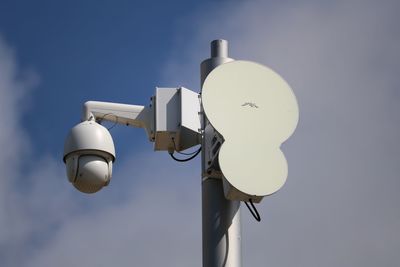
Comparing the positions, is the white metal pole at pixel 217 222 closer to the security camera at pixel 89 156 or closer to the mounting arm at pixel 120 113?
the mounting arm at pixel 120 113

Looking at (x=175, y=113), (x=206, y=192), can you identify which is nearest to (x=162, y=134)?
(x=175, y=113)

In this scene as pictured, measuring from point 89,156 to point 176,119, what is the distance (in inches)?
30.7

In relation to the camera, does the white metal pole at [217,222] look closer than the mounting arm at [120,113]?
Yes

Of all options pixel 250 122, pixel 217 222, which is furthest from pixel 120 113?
pixel 217 222

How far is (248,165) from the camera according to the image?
265 inches

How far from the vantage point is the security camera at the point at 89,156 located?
714 cm

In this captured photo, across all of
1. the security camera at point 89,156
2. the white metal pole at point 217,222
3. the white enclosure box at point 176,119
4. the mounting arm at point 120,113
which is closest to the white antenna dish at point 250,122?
the white metal pole at point 217,222

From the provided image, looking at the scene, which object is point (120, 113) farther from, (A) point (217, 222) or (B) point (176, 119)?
(A) point (217, 222)

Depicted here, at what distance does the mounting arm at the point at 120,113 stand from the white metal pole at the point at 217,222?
1.89 ft

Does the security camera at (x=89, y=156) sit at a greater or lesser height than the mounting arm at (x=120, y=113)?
lesser

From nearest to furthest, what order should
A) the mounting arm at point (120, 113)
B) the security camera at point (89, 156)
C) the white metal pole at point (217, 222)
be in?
the white metal pole at point (217, 222) → the security camera at point (89, 156) → the mounting arm at point (120, 113)

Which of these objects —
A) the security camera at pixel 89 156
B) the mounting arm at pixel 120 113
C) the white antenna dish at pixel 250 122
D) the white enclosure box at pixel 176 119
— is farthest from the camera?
the mounting arm at pixel 120 113

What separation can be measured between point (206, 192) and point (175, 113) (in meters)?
0.77

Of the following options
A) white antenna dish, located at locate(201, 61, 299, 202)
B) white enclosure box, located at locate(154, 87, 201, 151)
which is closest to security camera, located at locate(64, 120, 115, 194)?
white enclosure box, located at locate(154, 87, 201, 151)
